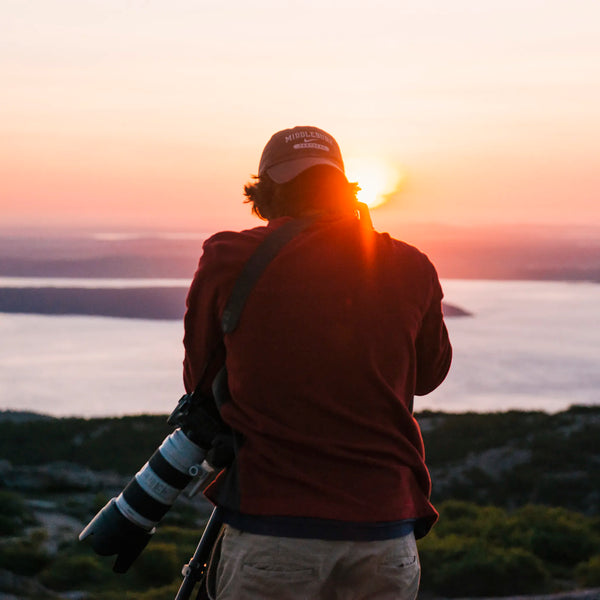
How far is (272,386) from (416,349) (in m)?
0.50

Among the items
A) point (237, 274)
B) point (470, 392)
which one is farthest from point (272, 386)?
point (470, 392)

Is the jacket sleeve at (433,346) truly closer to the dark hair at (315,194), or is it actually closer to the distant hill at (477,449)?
the dark hair at (315,194)

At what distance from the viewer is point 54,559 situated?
286 inches

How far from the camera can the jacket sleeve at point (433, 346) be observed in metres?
2.42

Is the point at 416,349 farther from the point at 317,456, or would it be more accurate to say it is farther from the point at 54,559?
the point at 54,559

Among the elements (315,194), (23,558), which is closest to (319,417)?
(315,194)

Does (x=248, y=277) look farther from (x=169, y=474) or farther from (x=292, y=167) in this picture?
(x=169, y=474)

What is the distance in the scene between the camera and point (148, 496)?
7.80ft

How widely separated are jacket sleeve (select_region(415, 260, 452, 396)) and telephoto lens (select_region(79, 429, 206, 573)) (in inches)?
25.2

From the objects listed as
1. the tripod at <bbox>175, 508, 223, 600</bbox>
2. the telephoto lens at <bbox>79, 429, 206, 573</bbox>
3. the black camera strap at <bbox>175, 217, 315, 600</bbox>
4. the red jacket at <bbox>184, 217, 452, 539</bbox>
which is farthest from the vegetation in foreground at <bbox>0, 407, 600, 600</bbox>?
the red jacket at <bbox>184, 217, 452, 539</bbox>

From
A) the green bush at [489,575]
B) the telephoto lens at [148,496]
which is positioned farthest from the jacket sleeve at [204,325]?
the green bush at [489,575]

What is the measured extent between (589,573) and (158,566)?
3382mm

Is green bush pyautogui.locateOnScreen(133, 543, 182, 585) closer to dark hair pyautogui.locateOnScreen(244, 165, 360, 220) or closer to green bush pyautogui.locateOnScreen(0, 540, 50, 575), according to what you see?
green bush pyautogui.locateOnScreen(0, 540, 50, 575)

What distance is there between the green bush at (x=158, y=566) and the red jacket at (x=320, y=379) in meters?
5.30
